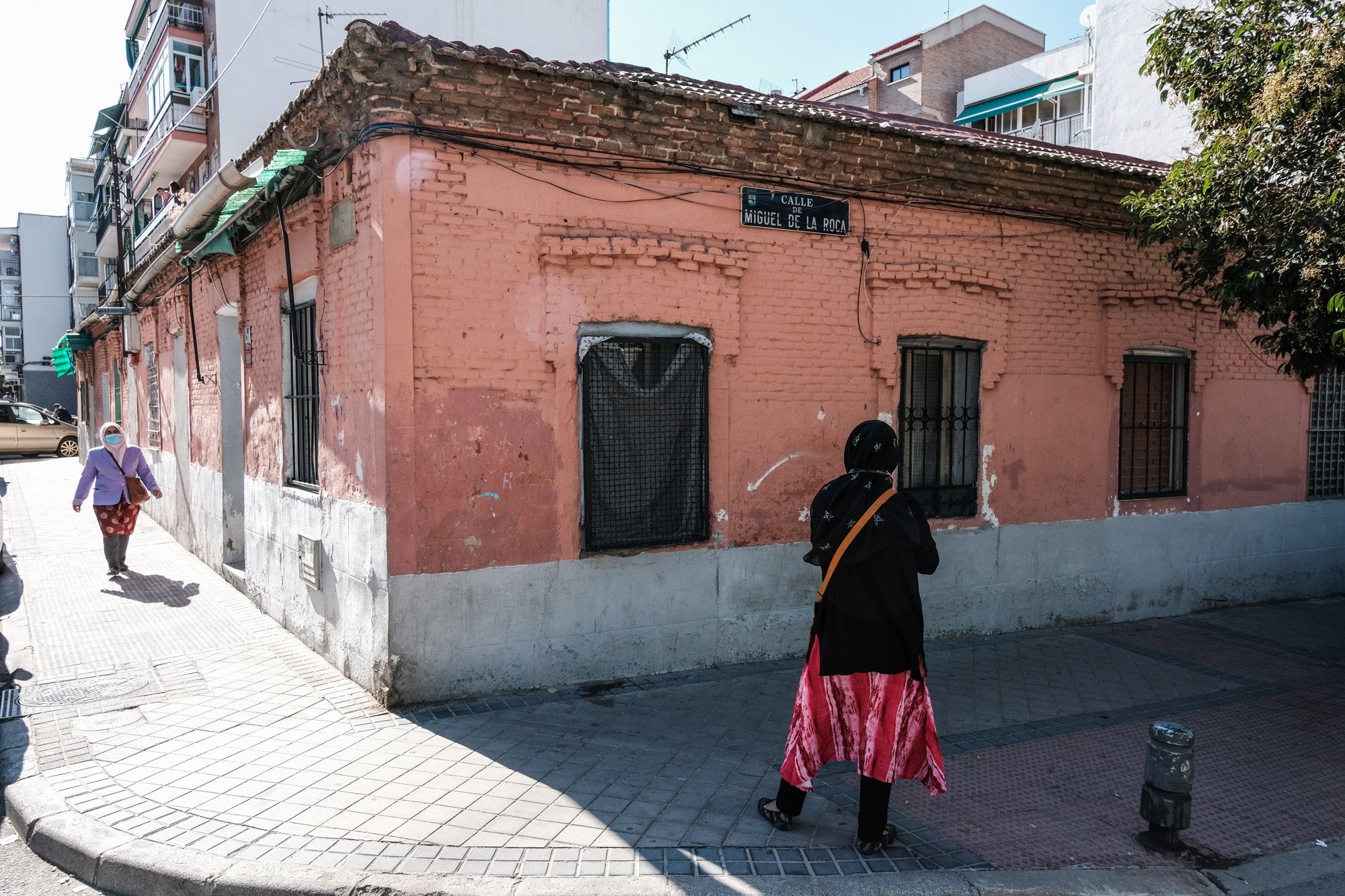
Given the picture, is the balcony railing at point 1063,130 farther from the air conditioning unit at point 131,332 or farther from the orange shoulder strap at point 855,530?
the orange shoulder strap at point 855,530

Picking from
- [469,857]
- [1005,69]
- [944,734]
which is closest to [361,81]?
[469,857]

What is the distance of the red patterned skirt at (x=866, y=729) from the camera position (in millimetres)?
3986

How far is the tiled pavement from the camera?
4.07 metres

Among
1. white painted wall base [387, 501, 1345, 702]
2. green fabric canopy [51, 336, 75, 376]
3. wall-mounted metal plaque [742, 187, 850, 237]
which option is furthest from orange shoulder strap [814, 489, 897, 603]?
green fabric canopy [51, 336, 75, 376]

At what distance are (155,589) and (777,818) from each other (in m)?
7.69

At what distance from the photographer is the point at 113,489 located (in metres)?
9.60

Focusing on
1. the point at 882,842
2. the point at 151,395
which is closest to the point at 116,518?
the point at 151,395

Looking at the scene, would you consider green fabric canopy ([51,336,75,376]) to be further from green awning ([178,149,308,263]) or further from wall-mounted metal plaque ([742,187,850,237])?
wall-mounted metal plaque ([742,187,850,237])

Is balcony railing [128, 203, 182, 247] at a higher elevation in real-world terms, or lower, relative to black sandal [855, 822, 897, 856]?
higher

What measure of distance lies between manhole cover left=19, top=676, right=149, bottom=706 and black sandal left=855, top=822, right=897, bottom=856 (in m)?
4.98

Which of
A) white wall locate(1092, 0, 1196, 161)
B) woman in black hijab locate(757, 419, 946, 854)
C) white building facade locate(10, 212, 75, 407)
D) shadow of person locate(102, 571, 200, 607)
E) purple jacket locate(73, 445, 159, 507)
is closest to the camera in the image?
woman in black hijab locate(757, 419, 946, 854)

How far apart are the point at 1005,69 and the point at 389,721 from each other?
3049cm

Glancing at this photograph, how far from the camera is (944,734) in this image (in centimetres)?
560

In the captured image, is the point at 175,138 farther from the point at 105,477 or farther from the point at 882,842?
the point at 882,842
